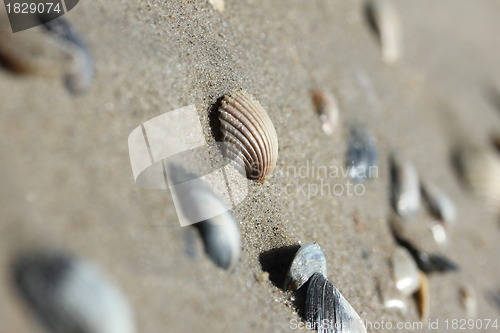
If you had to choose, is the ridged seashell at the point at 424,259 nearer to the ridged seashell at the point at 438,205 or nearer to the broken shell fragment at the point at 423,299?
the broken shell fragment at the point at 423,299

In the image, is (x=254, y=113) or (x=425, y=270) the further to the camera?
(x=425, y=270)

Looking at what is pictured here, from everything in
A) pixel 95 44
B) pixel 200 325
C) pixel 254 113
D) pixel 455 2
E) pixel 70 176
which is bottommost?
pixel 455 2

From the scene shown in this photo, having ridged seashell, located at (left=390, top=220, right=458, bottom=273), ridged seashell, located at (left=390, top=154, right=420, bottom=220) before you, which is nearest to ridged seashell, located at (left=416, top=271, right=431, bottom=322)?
ridged seashell, located at (left=390, top=220, right=458, bottom=273)

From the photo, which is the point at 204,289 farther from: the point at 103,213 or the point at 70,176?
the point at 70,176

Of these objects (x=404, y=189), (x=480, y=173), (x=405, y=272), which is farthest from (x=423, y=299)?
(x=480, y=173)

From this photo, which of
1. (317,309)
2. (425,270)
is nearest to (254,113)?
(317,309)

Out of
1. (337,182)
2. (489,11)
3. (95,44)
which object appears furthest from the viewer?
(489,11)

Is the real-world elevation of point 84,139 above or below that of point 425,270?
above

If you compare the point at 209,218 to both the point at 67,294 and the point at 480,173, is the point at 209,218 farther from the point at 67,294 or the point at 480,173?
the point at 480,173
